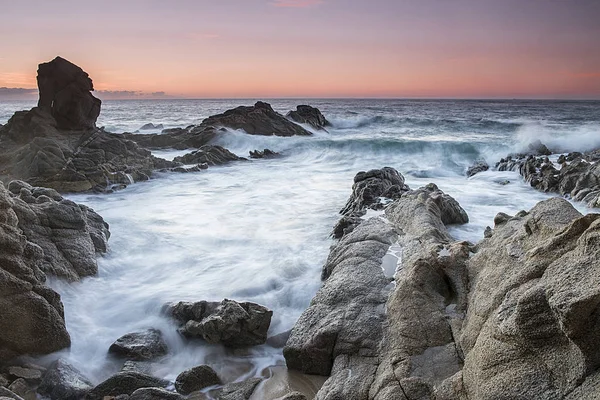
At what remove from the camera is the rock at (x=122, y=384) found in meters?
4.24

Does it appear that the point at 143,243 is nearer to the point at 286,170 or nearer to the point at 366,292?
the point at 366,292

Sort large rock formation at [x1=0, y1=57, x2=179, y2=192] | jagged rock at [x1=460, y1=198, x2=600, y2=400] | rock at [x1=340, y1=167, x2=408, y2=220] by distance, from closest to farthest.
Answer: jagged rock at [x1=460, y1=198, x2=600, y2=400], rock at [x1=340, y1=167, x2=408, y2=220], large rock formation at [x1=0, y1=57, x2=179, y2=192]

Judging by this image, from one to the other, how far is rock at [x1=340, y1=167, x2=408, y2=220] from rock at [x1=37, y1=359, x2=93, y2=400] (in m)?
6.24

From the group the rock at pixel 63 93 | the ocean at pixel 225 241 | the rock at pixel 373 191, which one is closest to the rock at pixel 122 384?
the ocean at pixel 225 241

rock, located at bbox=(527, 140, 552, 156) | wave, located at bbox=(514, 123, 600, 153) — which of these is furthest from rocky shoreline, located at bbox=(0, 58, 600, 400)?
wave, located at bbox=(514, 123, 600, 153)

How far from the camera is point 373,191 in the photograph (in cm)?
1068

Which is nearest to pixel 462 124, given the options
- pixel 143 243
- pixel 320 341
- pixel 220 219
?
pixel 220 219

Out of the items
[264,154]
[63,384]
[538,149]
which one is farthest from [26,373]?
[538,149]

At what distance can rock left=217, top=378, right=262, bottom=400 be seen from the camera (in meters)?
4.31

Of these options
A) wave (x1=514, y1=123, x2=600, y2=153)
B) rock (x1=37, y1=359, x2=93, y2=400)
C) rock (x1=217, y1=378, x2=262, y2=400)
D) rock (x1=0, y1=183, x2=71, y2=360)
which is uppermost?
wave (x1=514, y1=123, x2=600, y2=153)

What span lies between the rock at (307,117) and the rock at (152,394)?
30532 mm

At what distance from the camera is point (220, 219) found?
35.6 feet

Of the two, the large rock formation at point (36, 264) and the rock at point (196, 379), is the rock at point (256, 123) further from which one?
the rock at point (196, 379)

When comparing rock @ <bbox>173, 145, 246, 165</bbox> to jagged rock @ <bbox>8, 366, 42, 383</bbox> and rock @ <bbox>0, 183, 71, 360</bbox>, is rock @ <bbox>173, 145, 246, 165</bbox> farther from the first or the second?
jagged rock @ <bbox>8, 366, 42, 383</bbox>
